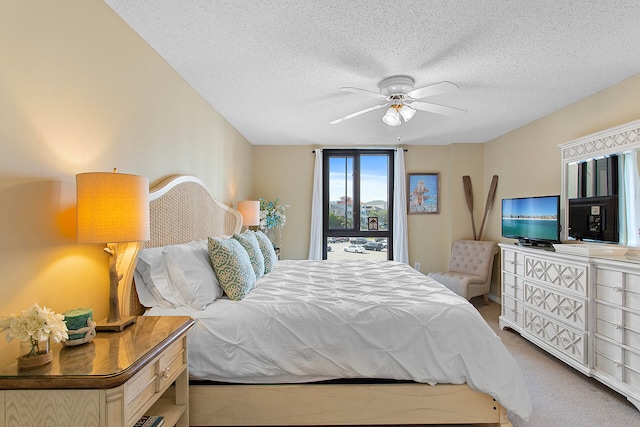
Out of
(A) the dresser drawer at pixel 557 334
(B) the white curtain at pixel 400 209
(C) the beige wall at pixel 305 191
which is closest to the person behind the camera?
(A) the dresser drawer at pixel 557 334

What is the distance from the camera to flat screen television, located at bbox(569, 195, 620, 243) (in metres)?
2.80

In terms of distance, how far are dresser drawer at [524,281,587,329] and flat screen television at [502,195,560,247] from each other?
0.60 m

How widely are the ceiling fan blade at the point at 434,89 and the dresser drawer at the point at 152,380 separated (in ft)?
7.71

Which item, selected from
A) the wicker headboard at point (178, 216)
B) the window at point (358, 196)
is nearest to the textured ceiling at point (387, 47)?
the wicker headboard at point (178, 216)

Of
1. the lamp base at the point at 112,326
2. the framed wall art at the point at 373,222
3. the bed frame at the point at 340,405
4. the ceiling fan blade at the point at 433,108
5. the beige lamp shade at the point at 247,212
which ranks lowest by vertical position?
the bed frame at the point at 340,405

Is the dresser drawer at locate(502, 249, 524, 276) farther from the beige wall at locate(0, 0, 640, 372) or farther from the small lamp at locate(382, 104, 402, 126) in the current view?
the small lamp at locate(382, 104, 402, 126)

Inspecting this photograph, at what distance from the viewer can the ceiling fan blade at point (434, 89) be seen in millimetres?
2410

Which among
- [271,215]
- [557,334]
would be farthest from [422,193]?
[557,334]

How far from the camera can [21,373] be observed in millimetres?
1088

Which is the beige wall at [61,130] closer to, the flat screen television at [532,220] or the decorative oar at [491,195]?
the flat screen television at [532,220]

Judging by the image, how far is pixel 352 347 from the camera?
6.25ft

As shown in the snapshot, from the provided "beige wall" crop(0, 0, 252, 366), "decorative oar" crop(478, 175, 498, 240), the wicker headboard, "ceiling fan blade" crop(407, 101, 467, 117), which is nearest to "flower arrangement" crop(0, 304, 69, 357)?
"beige wall" crop(0, 0, 252, 366)

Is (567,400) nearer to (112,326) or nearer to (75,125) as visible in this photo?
(112,326)

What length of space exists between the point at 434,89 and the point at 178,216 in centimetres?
220
